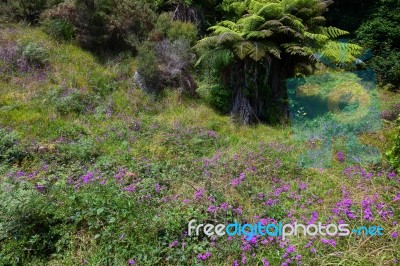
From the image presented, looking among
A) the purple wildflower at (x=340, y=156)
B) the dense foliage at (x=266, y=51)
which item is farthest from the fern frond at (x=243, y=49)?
the purple wildflower at (x=340, y=156)

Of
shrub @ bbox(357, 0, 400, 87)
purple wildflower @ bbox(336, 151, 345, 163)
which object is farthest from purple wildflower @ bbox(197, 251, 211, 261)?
shrub @ bbox(357, 0, 400, 87)

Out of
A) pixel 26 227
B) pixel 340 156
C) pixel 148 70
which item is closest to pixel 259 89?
pixel 148 70

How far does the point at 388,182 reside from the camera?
154 inches

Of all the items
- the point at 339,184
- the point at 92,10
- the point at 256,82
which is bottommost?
the point at 339,184

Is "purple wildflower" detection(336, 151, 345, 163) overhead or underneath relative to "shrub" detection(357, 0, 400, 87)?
underneath

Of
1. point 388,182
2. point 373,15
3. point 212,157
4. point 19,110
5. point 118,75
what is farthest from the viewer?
point 373,15

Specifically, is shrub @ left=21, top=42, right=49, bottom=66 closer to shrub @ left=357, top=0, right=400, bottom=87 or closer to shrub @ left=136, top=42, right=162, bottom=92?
shrub @ left=136, top=42, right=162, bottom=92

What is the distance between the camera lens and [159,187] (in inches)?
156

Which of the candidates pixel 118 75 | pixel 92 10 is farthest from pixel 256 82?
pixel 92 10

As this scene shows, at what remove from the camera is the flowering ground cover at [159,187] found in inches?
120

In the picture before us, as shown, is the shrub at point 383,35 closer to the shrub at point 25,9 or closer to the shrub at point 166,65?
the shrub at point 166,65

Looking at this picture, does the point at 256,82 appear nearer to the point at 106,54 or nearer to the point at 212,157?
the point at 212,157

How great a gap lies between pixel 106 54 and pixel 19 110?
3124mm

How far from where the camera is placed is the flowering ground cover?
304 cm
